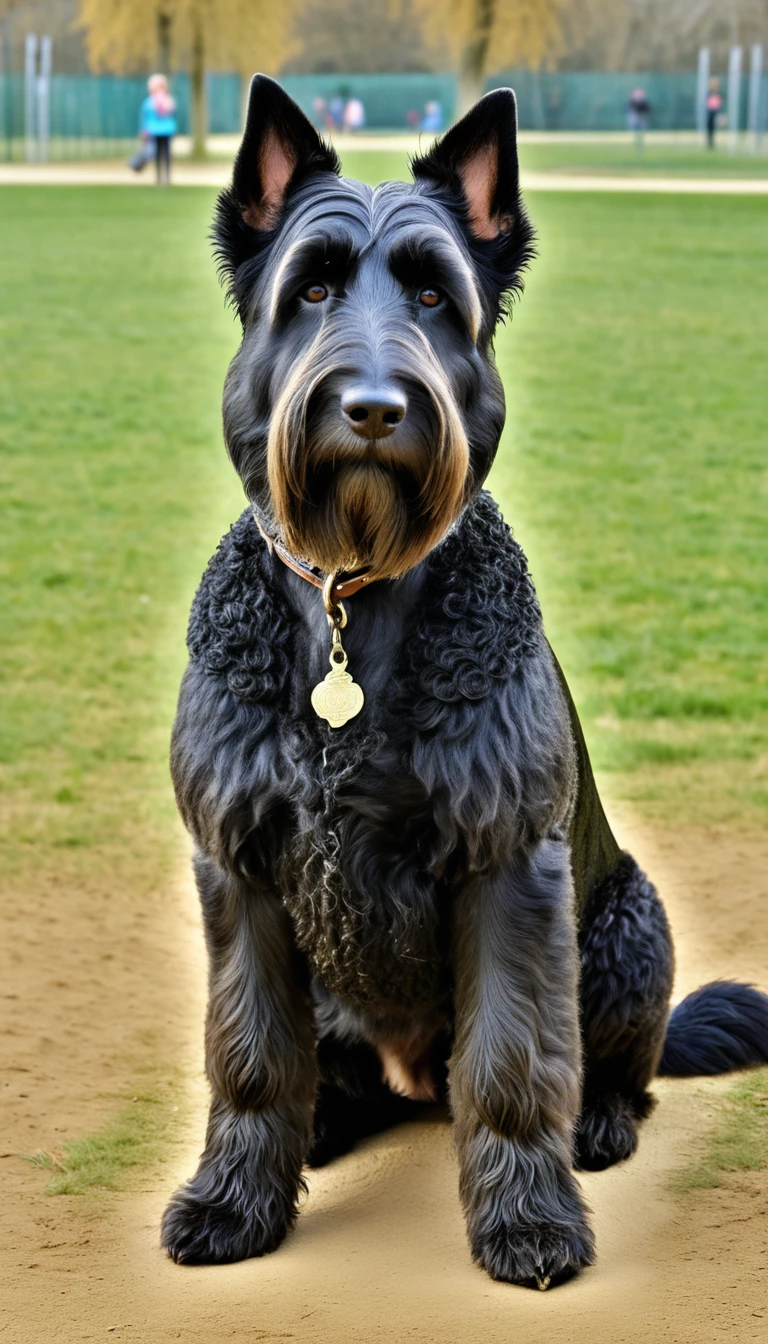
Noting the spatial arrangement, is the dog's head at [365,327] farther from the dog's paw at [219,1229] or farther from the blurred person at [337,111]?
the blurred person at [337,111]

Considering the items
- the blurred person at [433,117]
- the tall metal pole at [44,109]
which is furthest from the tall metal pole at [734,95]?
the tall metal pole at [44,109]

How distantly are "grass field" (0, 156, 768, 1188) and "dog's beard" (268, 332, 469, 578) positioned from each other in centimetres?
80

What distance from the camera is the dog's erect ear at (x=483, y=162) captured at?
3.37m

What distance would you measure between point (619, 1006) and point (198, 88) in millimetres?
47934

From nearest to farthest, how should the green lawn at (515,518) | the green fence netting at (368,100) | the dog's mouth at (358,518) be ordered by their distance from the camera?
the dog's mouth at (358,518), the green lawn at (515,518), the green fence netting at (368,100)

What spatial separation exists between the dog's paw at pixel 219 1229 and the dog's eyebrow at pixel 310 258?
1893 millimetres

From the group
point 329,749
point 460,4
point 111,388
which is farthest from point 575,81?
point 329,749

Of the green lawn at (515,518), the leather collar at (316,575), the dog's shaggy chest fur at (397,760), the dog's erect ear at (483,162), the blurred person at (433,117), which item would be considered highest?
the blurred person at (433,117)

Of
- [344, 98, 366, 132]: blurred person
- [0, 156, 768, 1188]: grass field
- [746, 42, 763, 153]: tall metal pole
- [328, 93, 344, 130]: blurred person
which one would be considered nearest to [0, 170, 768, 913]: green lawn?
[0, 156, 768, 1188]: grass field

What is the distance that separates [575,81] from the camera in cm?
6575

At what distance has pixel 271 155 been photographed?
11.1ft

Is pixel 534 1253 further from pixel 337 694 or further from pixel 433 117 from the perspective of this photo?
pixel 433 117

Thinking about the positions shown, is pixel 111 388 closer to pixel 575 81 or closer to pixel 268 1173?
pixel 268 1173

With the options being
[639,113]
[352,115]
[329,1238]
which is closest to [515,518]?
[329,1238]
